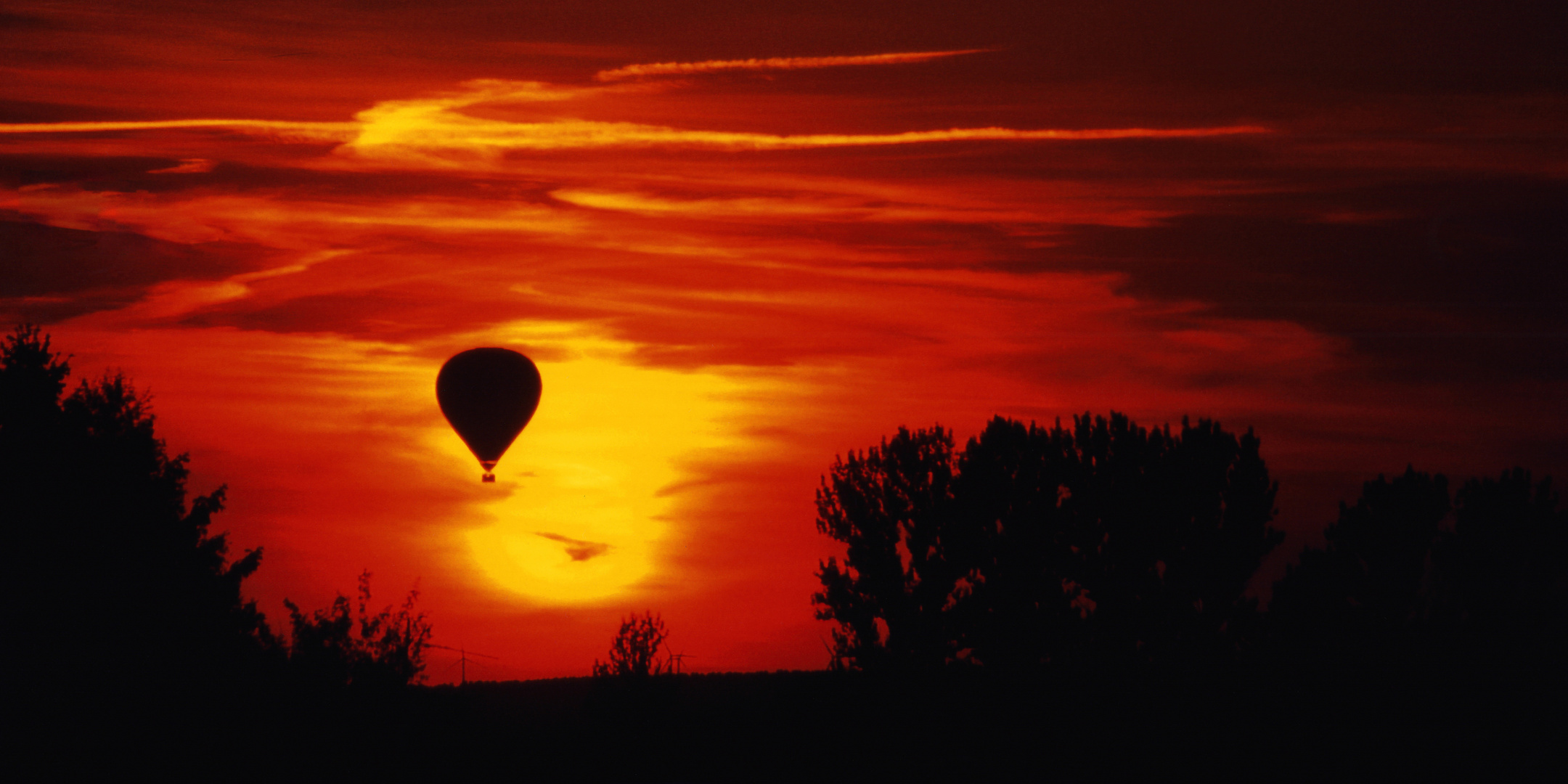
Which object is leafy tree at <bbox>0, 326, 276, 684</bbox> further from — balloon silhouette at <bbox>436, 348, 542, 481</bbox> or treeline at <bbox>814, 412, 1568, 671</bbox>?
treeline at <bbox>814, 412, 1568, 671</bbox>

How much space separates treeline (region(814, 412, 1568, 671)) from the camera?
54.6 metres

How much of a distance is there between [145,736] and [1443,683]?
4205cm

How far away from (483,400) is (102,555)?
12.9 metres

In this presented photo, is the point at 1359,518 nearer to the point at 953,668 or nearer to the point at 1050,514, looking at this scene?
the point at 1050,514

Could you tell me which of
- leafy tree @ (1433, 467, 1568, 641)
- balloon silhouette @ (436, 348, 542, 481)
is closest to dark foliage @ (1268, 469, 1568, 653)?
leafy tree @ (1433, 467, 1568, 641)

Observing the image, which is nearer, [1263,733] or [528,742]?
[528,742]

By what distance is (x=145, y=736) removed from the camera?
2995cm

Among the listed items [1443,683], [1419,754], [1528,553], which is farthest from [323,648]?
[1528,553]

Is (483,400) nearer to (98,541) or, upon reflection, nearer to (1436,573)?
(98,541)

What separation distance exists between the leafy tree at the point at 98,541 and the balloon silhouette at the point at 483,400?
23.6 feet

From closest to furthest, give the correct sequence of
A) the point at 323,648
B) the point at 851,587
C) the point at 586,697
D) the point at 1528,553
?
1. the point at 323,648
2. the point at 586,697
3. the point at 1528,553
4. the point at 851,587

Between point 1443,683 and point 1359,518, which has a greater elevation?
point 1359,518

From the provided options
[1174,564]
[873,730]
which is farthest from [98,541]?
[1174,564]

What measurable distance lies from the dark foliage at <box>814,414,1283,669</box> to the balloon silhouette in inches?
819
